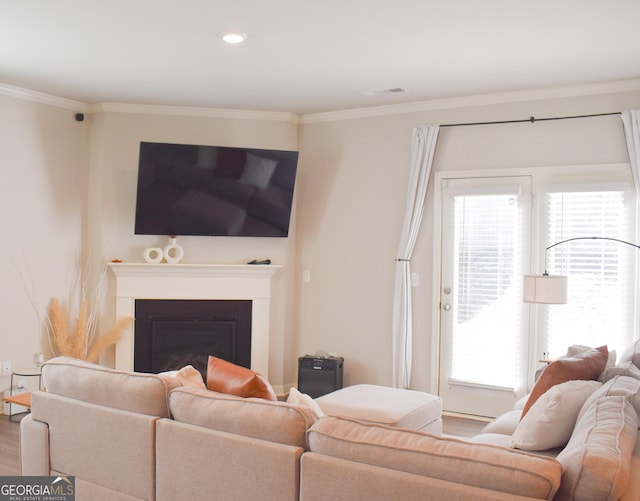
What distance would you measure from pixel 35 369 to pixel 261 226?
229 cm

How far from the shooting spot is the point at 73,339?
19.3 ft

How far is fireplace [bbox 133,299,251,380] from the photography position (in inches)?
237

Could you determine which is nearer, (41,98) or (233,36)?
(233,36)

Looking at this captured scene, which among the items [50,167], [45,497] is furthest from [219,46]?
[45,497]

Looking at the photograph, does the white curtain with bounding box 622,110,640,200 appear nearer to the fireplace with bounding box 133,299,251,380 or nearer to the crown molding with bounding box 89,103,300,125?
the crown molding with bounding box 89,103,300,125

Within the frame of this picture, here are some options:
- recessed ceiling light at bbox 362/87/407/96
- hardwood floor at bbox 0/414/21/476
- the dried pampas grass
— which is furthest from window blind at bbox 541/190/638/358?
hardwood floor at bbox 0/414/21/476

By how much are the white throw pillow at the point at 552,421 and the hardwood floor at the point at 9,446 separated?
300 cm

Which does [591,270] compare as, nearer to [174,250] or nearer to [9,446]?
[174,250]

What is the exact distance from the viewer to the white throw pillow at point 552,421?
106 inches

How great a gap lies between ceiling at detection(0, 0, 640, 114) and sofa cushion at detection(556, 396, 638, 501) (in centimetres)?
224

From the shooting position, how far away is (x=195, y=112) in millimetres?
6141

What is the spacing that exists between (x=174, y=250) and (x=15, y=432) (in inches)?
80.9

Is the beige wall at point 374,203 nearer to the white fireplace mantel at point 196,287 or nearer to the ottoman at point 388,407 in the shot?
the white fireplace mantel at point 196,287

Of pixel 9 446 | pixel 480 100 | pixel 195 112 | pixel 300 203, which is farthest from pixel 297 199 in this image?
pixel 9 446
